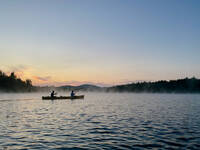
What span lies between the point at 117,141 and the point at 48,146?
6.13 meters

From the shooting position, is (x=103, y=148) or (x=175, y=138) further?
(x=175, y=138)

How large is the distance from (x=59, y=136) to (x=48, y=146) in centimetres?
344

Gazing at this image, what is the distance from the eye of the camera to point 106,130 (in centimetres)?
2312

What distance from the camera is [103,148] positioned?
53.5 feet

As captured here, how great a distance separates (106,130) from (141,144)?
6.39 meters

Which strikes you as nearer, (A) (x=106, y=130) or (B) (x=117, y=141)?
(B) (x=117, y=141)

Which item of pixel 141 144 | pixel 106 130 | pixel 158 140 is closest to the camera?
pixel 141 144

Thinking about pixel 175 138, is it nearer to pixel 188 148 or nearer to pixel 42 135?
pixel 188 148

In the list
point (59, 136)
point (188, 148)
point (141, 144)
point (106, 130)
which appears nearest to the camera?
point (188, 148)

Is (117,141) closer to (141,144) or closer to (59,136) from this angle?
(141,144)

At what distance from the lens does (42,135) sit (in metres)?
20.4

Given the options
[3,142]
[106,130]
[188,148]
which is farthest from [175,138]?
[3,142]

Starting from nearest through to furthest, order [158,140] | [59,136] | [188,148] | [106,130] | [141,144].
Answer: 1. [188,148]
2. [141,144]
3. [158,140]
4. [59,136]
5. [106,130]

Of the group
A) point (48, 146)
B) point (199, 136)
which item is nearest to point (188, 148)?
point (199, 136)
